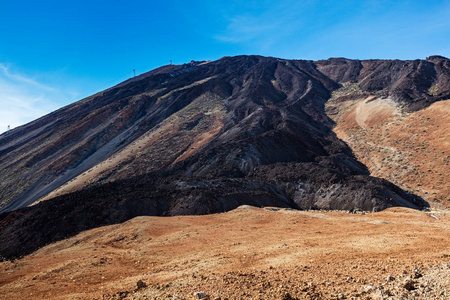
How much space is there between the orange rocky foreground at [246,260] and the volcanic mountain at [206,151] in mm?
3977

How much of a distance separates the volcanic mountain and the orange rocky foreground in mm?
3977

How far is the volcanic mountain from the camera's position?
27.0 m

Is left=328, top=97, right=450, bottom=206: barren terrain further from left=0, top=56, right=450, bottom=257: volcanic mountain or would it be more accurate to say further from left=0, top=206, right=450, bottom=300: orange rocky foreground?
left=0, top=206, right=450, bottom=300: orange rocky foreground

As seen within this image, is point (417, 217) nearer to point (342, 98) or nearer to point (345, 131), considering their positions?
point (345, 131)

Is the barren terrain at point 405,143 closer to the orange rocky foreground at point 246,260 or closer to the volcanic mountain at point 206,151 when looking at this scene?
the volcanic mountain at point 206,151

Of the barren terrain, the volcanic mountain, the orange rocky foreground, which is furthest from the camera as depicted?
the barren terrain

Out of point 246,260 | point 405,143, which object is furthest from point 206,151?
point 405,143

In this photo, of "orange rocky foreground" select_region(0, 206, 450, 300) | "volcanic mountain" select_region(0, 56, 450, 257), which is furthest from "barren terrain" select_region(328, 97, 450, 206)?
"orange rocky foreground" select_region(0, 206, 450, 300)

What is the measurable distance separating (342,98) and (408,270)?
257 ft

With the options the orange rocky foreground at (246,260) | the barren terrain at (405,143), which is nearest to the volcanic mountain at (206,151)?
the barren terrain at (405,143)

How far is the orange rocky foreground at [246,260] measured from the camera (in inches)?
306

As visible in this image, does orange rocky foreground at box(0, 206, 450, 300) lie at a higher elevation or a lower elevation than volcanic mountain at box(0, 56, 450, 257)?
lower

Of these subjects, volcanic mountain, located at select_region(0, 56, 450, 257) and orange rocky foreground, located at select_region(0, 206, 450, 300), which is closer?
orange rocky foreground, located at select_region(0, 206, 450, 300)

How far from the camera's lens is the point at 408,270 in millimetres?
8203
